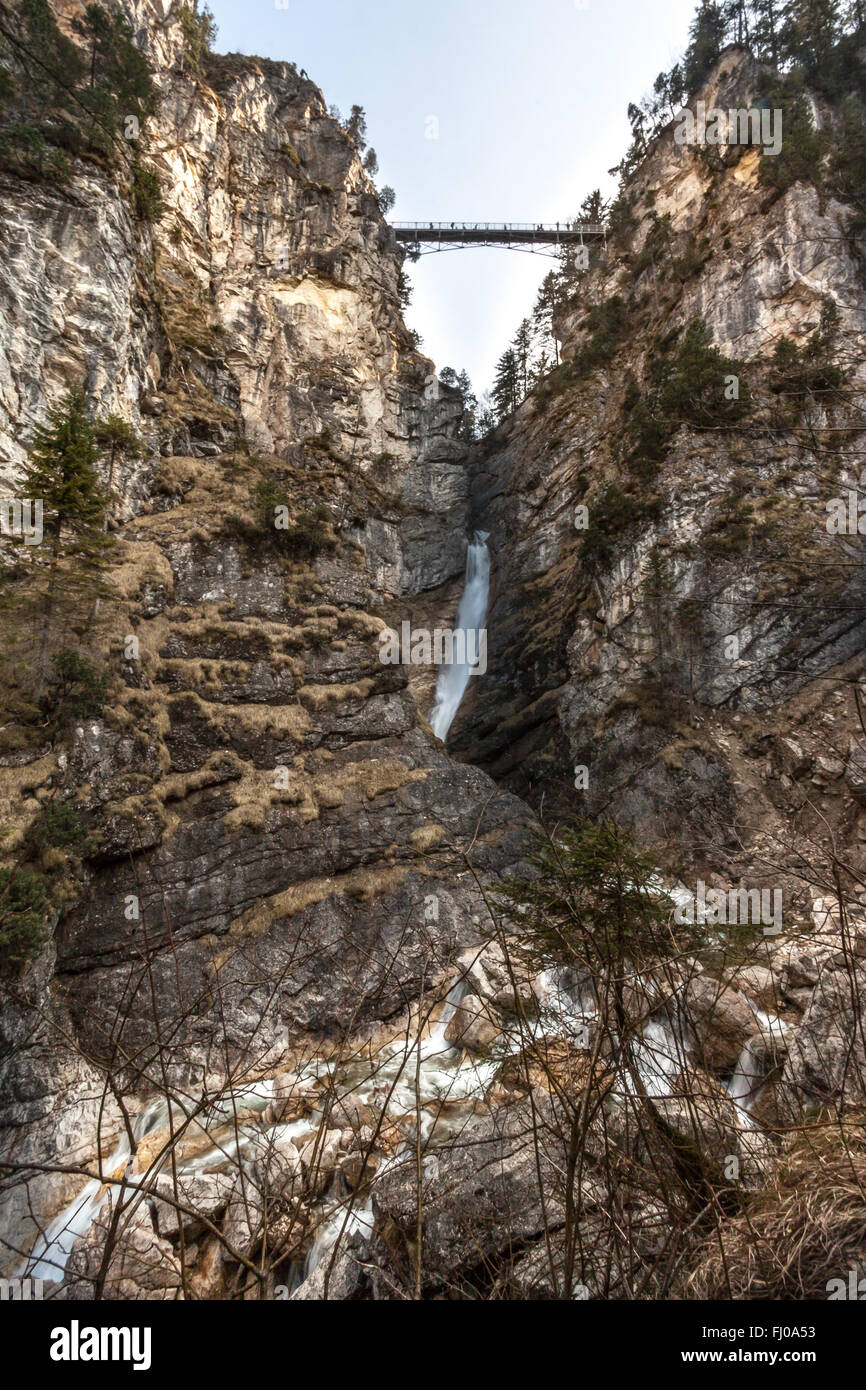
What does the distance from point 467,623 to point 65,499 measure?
20.9 m

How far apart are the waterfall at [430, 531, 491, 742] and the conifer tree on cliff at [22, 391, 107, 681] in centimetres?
1725

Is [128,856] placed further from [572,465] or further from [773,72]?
[773,72]

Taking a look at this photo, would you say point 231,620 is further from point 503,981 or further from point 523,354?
point 523,354

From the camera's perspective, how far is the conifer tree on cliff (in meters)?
16.0

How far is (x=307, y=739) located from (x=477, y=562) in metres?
19.4

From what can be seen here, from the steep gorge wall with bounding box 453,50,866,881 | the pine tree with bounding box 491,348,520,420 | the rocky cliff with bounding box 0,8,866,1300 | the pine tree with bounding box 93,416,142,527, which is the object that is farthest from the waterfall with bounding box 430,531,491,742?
the pine tree with bounding box 93,416,142,527

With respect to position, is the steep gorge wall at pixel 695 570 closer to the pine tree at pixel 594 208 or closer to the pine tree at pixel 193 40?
the pine tree at pixel 594 208

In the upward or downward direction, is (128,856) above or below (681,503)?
below

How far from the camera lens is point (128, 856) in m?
14.2

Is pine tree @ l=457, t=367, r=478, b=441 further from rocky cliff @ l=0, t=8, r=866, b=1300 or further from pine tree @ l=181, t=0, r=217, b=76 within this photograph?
pine tree @ l=181, t=0, r=217, b=76

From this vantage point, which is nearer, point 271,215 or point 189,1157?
point 189,1157

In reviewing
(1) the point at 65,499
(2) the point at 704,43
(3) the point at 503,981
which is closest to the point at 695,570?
(1) the point at 65,499

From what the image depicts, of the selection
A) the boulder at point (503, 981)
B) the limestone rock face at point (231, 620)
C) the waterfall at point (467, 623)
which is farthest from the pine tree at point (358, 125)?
the boulder at point (503, 981)

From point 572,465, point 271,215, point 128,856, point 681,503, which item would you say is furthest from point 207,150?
point 128,856
